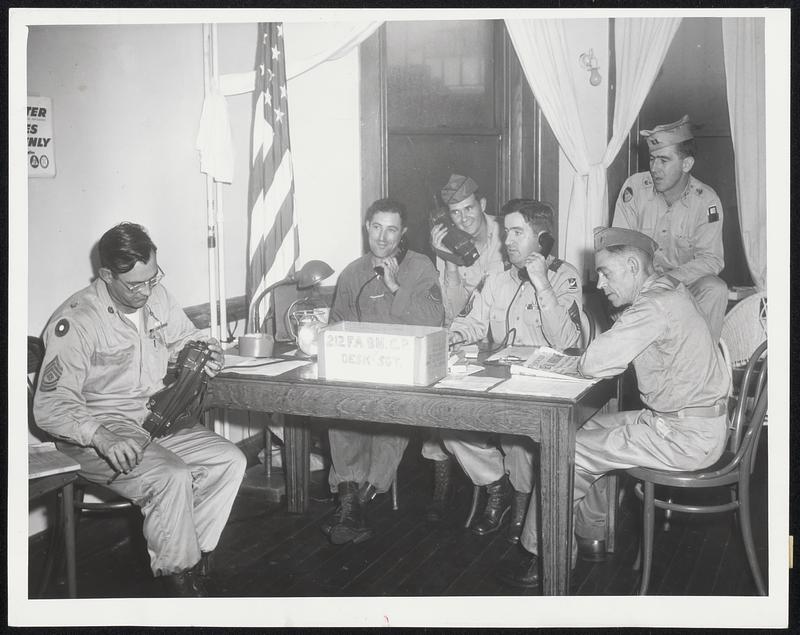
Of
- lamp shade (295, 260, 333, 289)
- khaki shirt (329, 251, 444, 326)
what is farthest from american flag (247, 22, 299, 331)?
lamp shade (295, 260, 333, 289)

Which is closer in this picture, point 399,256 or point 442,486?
point 442,486

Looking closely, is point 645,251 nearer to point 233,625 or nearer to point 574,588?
point 574,588

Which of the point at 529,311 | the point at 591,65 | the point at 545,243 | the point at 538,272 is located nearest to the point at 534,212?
the point at 545,243

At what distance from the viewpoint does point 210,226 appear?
12.3 feet

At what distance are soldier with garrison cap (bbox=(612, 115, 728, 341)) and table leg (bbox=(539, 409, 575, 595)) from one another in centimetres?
192

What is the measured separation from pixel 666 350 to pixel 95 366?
1.88m

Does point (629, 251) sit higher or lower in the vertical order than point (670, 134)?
lower

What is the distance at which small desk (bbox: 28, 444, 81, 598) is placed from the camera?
92.9 inches

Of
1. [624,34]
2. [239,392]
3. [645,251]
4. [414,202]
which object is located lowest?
[239,392]

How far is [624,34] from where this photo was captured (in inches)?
184

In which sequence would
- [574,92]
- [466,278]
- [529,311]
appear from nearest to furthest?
[529,311]
[466,278]
[574,92]

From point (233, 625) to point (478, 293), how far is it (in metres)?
1.74

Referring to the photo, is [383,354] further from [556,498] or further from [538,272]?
[538,272]

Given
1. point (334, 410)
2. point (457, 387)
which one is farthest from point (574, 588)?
point (334, 410)
